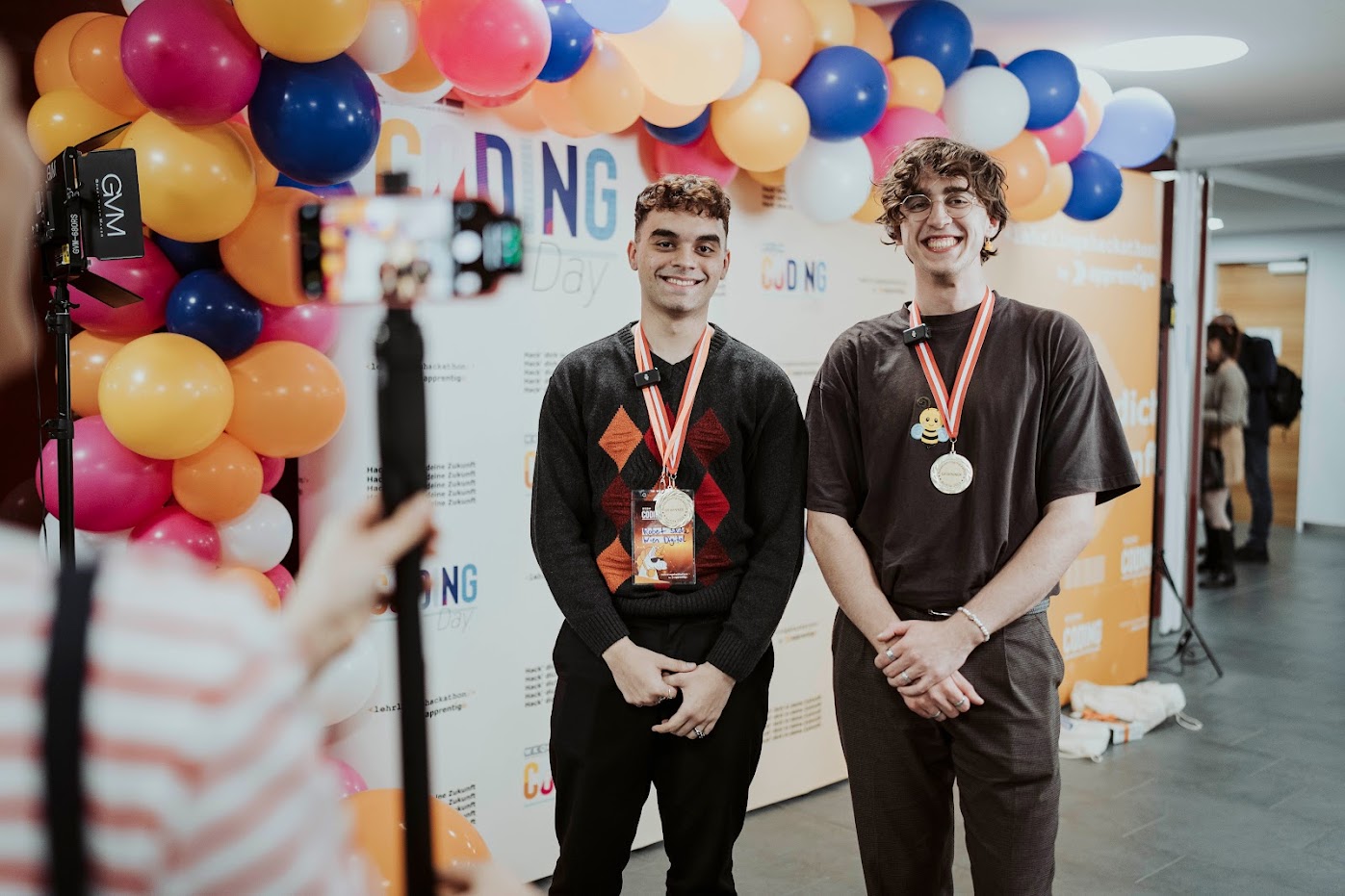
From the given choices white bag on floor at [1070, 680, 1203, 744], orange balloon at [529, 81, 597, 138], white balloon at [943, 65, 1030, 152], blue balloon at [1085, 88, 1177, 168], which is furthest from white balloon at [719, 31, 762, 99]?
white bag on floor at [1070, 680, 1203, 744]

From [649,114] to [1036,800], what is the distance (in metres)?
1.89

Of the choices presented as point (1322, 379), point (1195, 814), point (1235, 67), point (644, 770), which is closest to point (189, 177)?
point (644, 770)

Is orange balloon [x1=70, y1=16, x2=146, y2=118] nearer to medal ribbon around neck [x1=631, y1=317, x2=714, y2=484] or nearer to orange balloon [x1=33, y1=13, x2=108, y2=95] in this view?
orange balloon [x1=33, y1=13, x2=108, y2=95]

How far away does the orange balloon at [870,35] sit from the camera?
3.41 m

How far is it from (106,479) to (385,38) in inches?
39.8

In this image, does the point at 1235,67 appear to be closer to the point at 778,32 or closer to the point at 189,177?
the point at 778,32

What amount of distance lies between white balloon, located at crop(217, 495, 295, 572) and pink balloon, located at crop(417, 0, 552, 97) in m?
0.99

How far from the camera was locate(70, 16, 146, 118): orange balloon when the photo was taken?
2.08 m

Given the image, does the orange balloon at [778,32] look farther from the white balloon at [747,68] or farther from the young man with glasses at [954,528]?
the young man with glasses at [954,528]

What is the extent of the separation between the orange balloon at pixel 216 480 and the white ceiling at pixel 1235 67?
2.68m

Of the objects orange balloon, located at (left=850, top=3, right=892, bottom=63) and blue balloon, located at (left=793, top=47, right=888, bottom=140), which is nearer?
blue balloon, located at (left=793, top=47, right=888, bottom=140)

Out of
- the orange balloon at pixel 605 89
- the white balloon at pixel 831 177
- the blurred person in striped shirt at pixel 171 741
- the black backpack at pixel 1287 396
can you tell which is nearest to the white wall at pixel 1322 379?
the black backpack at pixel 1287 396

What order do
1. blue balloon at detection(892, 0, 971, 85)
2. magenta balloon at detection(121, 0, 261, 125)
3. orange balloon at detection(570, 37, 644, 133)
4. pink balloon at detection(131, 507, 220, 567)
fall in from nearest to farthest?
magenta balloon at detection(121, 0, 261, 125) < pink balloon at detection(131, 507, 220, 567) < orange balloon at detection(570, 37, 644, 133) < blue balloon at detection(892, 0, 971, 85)

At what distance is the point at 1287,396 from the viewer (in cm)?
975
